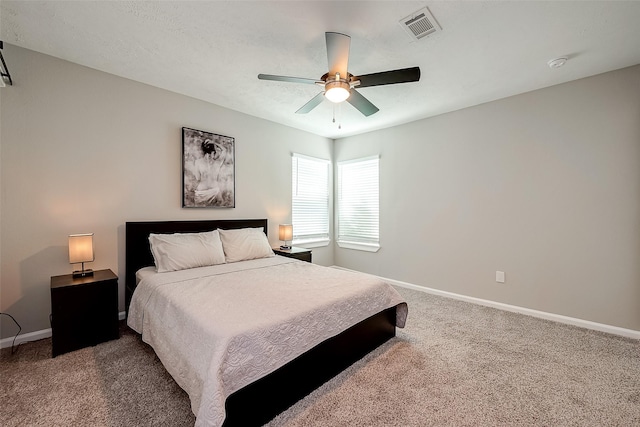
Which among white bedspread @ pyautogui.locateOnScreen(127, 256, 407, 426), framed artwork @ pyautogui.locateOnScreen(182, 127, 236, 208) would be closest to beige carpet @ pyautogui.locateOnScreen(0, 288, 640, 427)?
white bedspread @ pyautogui.locateOnScreen(127, 256, 407, 426)

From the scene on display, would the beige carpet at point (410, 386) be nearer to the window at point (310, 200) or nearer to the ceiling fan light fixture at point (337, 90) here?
the ceiling fan light fixture at point (337, 90)

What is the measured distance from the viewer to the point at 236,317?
169cm

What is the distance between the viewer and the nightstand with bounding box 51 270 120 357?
89.0 inches

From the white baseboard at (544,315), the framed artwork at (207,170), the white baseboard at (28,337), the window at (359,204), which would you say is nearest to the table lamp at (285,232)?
the framed artwork at (207,170)

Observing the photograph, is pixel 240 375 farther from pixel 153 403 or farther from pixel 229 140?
pixel 229 140

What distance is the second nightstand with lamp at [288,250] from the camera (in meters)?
4.05

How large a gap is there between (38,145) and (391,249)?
14.7ft

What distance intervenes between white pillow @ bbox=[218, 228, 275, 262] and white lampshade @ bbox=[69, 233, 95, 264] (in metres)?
1.28

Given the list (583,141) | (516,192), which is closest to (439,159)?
(516,192)

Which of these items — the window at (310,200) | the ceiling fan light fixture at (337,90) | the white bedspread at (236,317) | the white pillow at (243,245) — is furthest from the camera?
the window at (310,200)

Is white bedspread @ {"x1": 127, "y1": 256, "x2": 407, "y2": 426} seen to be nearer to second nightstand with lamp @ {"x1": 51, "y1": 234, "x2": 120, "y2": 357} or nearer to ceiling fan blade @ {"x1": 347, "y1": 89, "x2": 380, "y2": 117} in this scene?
second nightstand with lamp @ {"x1": 51, "y1": 234, "x2": 120, "y2": 357}

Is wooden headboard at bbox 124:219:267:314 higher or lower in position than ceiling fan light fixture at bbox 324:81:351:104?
lower

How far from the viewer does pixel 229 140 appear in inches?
150

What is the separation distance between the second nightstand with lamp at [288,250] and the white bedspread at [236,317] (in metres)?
1.13
